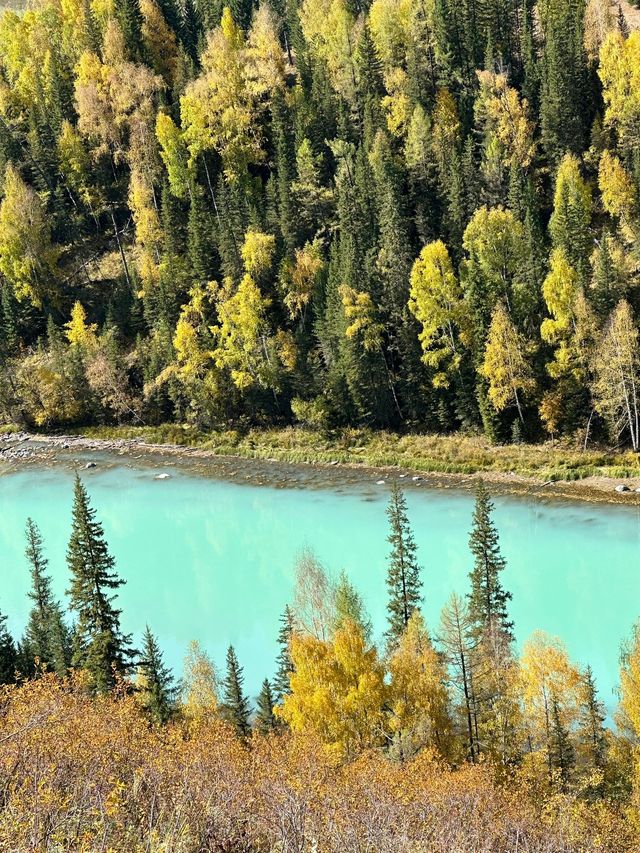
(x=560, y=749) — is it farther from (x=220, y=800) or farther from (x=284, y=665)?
(x=220, y=800)

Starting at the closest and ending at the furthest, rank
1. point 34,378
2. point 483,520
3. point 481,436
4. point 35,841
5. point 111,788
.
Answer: point 35,841 < point 111,788 < point 483,520 < point 481,436 < point 34,378

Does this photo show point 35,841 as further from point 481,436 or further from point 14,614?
point 481,436

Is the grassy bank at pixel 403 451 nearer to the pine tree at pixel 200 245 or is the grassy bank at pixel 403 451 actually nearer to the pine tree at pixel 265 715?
the pine tree at pixel 200 245

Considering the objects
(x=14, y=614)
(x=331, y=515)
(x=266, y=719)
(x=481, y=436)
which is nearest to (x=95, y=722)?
(x=266, y=719)

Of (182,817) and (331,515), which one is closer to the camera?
(182,817)

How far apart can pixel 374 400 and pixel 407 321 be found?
238 inches

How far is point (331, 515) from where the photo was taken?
50000mm

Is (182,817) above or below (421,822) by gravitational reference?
above

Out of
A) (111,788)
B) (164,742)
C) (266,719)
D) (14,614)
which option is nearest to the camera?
(111,788)

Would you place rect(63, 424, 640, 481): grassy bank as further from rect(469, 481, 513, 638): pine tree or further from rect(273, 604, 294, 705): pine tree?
rect(273, 604, 294, 705): pine tree

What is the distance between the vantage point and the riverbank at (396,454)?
49594mm

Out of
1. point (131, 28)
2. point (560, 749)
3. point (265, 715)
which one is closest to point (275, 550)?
point (265, 715)

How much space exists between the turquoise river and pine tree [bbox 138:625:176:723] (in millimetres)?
3650

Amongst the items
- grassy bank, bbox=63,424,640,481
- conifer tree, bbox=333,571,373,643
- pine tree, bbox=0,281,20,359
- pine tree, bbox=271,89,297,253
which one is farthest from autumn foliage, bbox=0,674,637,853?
pine tree, bbox=0,281,20,359
